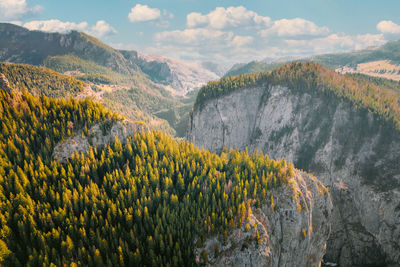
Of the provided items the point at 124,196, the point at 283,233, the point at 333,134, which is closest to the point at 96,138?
the point at 124,196

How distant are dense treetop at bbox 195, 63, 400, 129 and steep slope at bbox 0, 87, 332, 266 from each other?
81030 mm

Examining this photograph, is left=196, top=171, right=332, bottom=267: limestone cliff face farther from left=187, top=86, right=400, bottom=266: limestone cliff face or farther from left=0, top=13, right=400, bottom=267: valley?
left=187, top=86, right=400, bottom=266: limestone cliff face

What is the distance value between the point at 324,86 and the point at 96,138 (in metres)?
142

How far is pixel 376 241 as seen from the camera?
334 feet

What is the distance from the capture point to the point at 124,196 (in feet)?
220

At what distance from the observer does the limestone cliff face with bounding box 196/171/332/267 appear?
57.8 metres

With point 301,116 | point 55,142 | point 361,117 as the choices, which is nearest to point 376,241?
point 361,117

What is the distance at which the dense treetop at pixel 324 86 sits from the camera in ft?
433

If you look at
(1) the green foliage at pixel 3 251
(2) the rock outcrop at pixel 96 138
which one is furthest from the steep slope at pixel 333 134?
(1) the green foliage at pixel 3 251

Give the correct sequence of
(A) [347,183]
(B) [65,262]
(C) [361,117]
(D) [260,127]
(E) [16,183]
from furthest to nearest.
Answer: (D) [260,127] → (C) [361,117] → (A) [347,183] → (E) [16,183] → (B) [65,262]

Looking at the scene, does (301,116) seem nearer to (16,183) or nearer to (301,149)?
(301,149)

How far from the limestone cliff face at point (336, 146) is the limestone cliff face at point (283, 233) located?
35.6 meters

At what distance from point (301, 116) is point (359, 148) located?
127ft

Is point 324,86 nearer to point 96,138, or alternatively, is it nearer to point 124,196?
point 96,138
